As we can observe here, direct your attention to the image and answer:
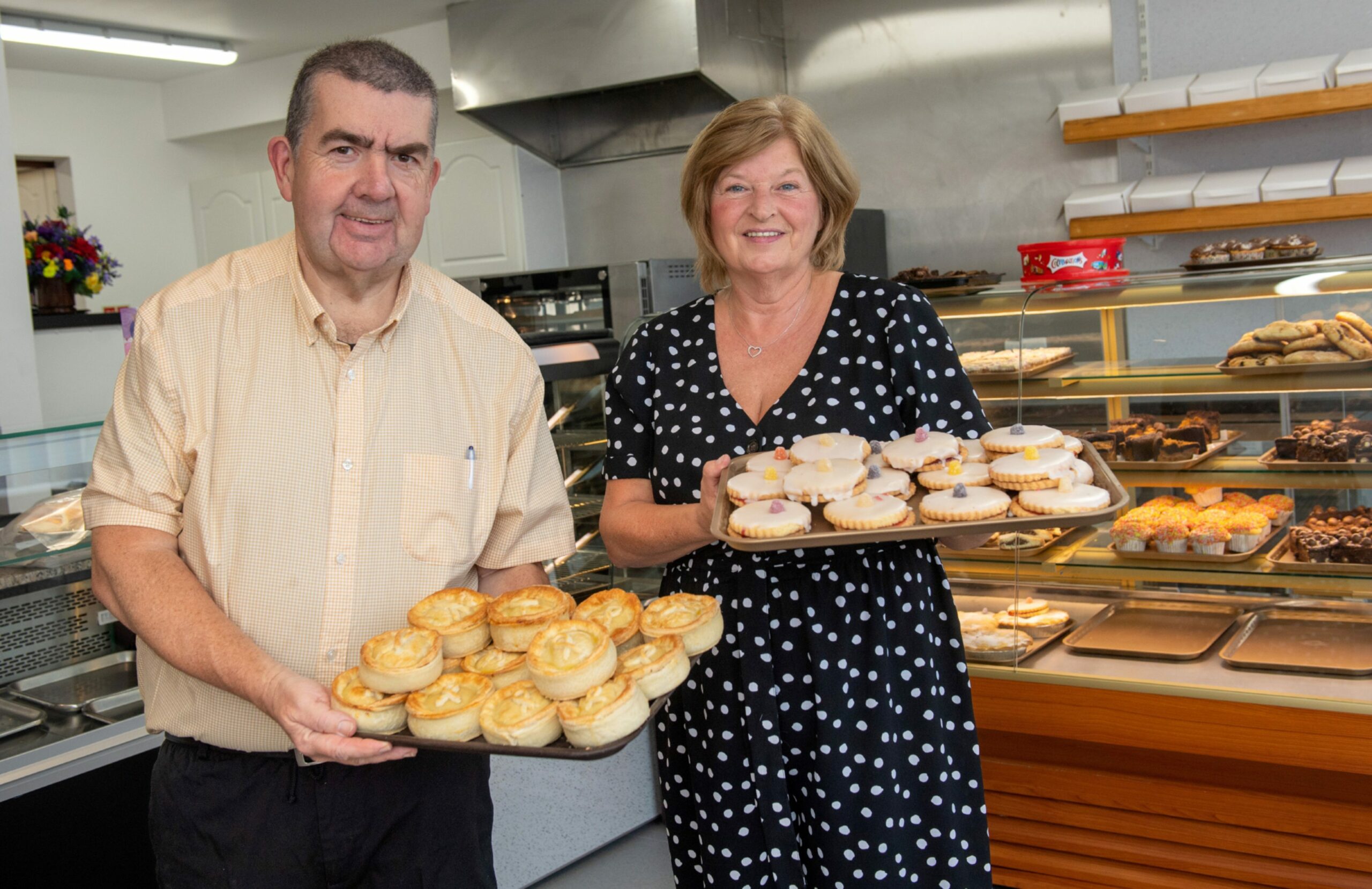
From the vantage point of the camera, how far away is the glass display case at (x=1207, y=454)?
2479mm

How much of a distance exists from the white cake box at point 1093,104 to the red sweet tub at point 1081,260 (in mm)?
1602

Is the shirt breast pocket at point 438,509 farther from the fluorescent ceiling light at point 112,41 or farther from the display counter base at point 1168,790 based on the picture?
the fluorescent ceiling light at point 112,41

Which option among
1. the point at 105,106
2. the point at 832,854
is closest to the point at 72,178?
Result: the point at 105,106

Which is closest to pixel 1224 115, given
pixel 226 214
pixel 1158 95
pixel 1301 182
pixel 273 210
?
pixel 1158 95

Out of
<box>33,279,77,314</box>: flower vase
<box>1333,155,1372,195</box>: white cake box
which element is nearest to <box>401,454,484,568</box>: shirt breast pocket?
<box>1333,155,1372,195</box>: white cake box

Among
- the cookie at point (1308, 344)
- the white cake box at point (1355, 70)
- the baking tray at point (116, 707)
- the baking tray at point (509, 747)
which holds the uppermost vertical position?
the white cake box at point (1355, 70)

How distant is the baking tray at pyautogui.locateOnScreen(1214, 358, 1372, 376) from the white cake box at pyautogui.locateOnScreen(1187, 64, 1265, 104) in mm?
1850

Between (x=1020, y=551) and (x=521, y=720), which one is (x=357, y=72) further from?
(x=1020, y=551)

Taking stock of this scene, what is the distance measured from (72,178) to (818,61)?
5.17m

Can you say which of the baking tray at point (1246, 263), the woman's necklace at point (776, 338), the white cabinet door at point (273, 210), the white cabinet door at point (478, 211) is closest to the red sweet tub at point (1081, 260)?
the baking tray at point (1246, 263)

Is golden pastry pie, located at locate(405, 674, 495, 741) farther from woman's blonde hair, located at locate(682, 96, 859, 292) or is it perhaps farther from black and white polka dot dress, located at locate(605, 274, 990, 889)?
woman's blonde hair, located at locate(682, 96, 859, 292)

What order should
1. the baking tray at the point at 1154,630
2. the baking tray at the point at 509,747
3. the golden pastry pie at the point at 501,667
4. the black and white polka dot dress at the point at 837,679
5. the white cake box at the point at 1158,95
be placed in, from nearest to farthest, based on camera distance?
1. the baking tray at the point at 509,747
2. the golden pastry pie at the point at 501,667
3. the black and white polka dot dress at the point at 837,679
4. the baking tray at the point at 1154,630
5. the white cake box at the point at 1158,95

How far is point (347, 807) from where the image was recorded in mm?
1595

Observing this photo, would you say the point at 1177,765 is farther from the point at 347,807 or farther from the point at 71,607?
the point at 71,607
